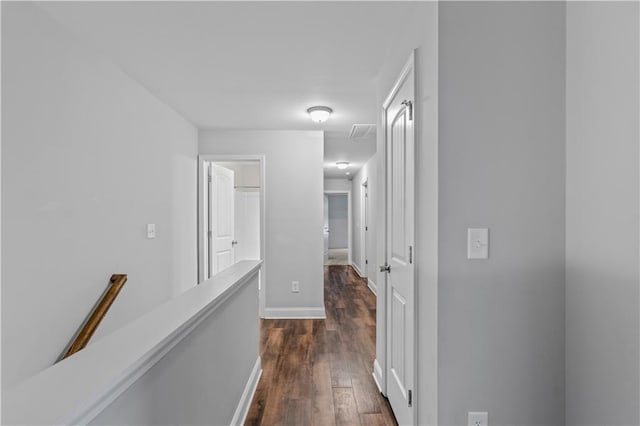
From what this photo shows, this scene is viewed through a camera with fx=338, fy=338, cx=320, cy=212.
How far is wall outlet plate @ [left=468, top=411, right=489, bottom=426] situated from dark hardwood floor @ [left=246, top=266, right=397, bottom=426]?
77cm

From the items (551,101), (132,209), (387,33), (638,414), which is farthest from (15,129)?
(638,414)

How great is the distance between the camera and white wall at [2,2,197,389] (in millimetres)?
1628

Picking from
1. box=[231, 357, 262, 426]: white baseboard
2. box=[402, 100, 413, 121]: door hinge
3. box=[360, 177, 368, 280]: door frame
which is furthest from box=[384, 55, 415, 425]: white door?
box=[360, 177, 368, 280]: door frame

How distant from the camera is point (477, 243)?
1377 millimetres

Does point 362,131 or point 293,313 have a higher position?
point 362,131

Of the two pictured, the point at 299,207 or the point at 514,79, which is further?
the point at 299,207

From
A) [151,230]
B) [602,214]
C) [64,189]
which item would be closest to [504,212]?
[602,214]

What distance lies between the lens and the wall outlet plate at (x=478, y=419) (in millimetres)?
1381

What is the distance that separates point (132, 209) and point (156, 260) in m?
0.63

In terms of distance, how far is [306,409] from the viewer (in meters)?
2.17

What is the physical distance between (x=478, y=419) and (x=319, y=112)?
9.30 feet

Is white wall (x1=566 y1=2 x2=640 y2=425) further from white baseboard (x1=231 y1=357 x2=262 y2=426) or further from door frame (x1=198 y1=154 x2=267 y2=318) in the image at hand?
door frame (x1=198 y1=154 x2=267 y2=318)

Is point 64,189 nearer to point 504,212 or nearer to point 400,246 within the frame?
point 400,246

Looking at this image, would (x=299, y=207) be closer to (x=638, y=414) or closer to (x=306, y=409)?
(x=306, y=409)
